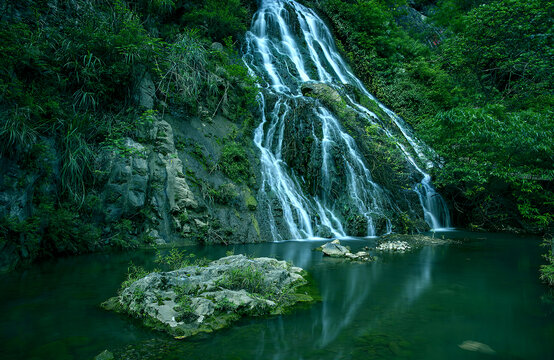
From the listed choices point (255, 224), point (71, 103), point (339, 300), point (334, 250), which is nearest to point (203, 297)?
point (339, 300)

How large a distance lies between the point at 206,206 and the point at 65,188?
3476 mm

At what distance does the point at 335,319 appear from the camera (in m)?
3.92

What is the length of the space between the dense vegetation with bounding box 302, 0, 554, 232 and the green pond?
637 cm

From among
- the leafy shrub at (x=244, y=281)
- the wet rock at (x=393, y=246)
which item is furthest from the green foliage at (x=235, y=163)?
the leafy shrub at (x=244, y=281)

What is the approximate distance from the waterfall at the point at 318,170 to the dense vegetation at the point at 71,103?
3.35m

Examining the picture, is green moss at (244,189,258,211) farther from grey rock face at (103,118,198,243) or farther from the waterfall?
grey rock face at (103,118,198,243)

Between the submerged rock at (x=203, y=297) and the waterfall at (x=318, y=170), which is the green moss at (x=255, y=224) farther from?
the submerged rock at (x=203, y=297)

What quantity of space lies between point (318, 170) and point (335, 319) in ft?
26.6

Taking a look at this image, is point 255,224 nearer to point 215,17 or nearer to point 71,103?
point 71,103

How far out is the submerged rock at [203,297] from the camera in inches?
139

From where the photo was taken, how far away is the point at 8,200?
571cm

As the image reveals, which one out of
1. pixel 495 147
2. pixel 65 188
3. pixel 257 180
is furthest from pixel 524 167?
pixel 65 188


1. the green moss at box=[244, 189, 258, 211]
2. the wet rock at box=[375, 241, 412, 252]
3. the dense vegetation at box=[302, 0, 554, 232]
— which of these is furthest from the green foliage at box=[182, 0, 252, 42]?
the wet rock at box=[375, 241, 412, 252]

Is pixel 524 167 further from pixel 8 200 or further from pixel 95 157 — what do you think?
pixel 8 200
